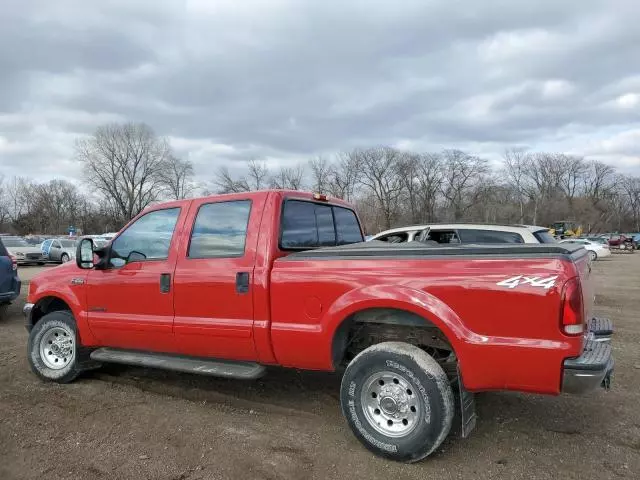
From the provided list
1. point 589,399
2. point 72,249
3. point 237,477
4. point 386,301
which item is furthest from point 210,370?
point 72,249

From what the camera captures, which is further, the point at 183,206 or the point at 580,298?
the point at 183,206

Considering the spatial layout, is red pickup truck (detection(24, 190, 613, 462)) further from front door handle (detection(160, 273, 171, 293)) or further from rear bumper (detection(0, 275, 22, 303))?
rear bumper (detection(0, 275, 22, 303))

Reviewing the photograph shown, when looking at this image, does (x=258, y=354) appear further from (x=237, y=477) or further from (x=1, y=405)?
(x=1, y=405)

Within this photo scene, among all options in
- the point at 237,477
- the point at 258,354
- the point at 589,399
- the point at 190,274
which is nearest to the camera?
the point at 237,477

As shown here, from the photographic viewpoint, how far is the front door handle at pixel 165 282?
14.8ft

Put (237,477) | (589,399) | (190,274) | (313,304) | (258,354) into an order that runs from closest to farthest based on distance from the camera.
→ (237,477) → (313,304) → (258,354) → (190,274) → (589,399)

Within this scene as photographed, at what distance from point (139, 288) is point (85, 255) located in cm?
74

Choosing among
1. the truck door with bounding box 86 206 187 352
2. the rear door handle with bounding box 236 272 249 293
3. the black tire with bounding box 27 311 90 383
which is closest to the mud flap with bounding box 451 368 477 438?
the rear door handle with bounding box 236 272 249 293

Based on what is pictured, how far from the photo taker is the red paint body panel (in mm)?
3113

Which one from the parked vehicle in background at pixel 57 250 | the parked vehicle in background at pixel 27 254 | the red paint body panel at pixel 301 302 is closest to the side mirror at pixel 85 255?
the red paint body panel at pixel 301 302

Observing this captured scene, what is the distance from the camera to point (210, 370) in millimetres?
4258

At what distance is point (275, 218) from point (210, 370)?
1.40m

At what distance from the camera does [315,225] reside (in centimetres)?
483

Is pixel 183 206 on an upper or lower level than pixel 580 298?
upper
